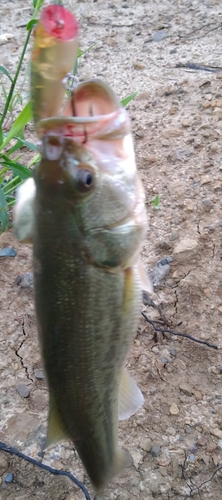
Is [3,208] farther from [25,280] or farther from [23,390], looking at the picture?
[23,390]

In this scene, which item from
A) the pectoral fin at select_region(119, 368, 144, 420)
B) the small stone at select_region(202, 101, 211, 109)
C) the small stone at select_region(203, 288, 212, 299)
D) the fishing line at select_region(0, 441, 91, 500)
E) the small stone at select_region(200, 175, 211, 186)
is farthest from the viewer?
the small stone at select_region(202, 101, 211, 109)

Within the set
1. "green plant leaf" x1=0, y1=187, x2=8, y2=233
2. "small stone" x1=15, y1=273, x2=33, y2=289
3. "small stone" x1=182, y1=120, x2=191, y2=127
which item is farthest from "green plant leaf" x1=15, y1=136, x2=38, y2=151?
"small stone" x1=182, y1=120, x2=191, y2=127

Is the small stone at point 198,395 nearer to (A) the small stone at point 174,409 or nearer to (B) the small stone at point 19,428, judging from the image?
(A) the small stone at point 174,409

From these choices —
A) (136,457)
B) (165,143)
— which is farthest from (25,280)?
(165,143)

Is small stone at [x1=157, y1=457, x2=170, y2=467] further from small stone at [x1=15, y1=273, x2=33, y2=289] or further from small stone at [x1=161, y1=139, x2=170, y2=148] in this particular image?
small stone at [x1=161, y1=139, x2=170, y2=148]

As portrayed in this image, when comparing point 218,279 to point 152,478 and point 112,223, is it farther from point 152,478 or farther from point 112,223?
point 112,223
